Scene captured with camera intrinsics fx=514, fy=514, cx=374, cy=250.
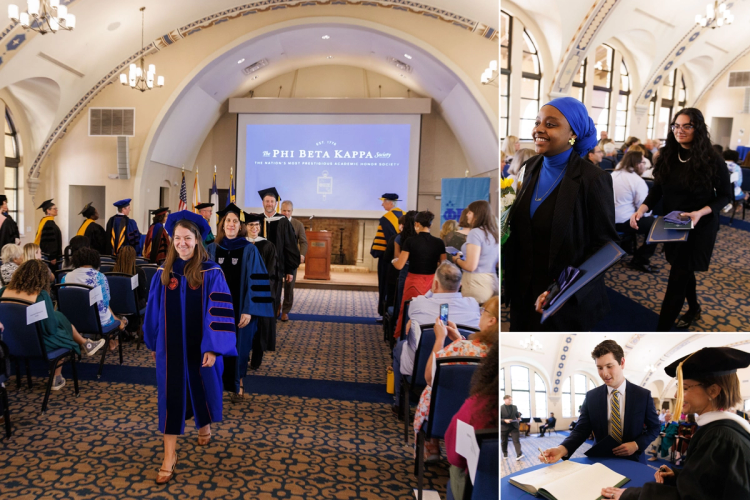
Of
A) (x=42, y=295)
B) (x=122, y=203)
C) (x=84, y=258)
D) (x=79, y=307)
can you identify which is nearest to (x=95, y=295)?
(x=79, y=307)

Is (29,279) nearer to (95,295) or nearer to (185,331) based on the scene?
(95,295)

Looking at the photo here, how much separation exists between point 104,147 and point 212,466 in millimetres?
10589

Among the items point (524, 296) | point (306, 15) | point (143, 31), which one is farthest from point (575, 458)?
point (143, 31)

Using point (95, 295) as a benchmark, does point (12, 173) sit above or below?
above

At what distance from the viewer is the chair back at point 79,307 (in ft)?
13.4

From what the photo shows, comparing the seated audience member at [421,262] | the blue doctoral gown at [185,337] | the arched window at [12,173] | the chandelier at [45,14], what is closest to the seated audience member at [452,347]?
the blue doctoral gown at [185,337]

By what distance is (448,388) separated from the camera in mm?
2273

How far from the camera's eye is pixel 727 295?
3.10ft

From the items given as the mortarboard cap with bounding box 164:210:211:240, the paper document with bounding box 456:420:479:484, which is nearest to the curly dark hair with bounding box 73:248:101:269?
the mortarboard cap with bounding box 164:210:211:240

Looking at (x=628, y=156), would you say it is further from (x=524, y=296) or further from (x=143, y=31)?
(x=143, y=31)

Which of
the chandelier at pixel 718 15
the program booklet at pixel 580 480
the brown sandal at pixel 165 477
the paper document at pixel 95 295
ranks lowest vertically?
the brown sandal at pixel 165 477

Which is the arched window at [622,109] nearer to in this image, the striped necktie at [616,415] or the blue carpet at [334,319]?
the striped necktie at [616,415]

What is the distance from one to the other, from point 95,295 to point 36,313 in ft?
2.36

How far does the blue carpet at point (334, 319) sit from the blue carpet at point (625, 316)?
20.8 ft
